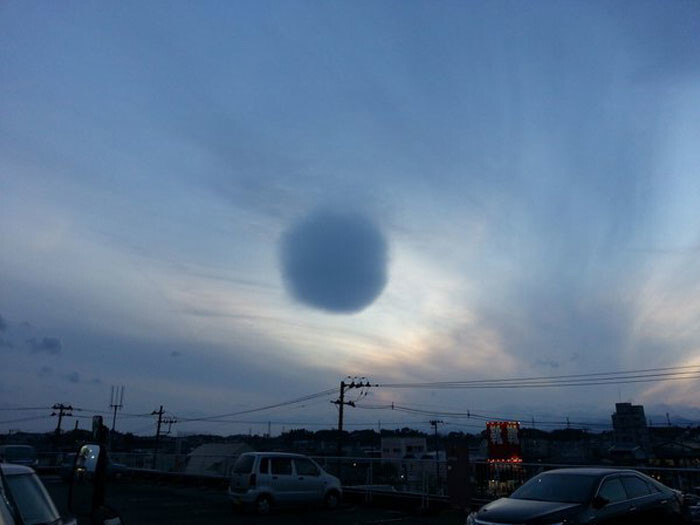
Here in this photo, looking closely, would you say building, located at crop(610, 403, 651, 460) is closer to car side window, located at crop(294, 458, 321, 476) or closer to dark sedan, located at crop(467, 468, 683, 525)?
car side window, located at crop(294, 458, 321, 476)

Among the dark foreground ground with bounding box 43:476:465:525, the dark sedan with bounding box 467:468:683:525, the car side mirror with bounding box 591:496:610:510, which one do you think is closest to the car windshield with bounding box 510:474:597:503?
the dark sedan with bounding box 467:468:683:525

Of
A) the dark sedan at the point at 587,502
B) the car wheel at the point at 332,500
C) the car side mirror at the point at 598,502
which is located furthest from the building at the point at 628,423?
the car side mirror at the point at 598,502

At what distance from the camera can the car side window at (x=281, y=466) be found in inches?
590

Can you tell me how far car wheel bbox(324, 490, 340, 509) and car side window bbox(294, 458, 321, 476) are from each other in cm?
72

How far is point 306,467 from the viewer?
51.5ft

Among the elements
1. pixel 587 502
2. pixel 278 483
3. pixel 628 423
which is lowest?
pixel 278 483

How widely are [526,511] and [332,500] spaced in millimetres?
9027

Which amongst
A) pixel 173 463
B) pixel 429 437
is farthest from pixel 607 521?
pixel 429 437

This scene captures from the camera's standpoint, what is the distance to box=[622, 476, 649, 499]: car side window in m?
8.91

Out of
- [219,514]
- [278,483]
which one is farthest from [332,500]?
[219,514]

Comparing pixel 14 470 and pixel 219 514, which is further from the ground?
pixel 14 470

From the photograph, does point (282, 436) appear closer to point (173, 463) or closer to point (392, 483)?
point (173, 463)

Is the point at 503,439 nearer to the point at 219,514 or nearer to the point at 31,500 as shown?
the point at 219,514

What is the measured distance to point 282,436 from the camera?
121375 mm
